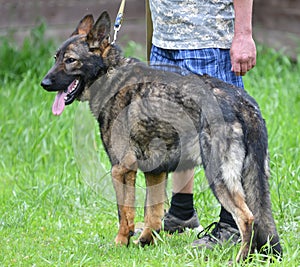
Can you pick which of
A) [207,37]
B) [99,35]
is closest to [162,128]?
[207,37]

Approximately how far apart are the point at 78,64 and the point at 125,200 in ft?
2.87

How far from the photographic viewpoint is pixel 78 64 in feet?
15.0

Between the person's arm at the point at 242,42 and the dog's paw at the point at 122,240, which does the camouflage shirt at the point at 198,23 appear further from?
the dog's paw at the point at 122,240

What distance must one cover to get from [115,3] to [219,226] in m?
6.41

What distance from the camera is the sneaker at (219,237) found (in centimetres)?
455

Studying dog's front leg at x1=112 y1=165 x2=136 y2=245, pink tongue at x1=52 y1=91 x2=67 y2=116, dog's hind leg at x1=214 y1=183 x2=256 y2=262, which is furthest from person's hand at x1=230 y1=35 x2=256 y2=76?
pink tongue at x1=52 y1=91 x2=67 y2=116

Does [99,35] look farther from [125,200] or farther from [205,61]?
[125,200]

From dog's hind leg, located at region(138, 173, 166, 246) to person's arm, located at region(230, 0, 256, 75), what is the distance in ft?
3.05

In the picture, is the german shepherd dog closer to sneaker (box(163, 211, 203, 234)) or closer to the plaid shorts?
the plaid shorts

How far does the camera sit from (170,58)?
4.70 metres

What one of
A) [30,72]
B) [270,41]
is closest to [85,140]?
[30,72]

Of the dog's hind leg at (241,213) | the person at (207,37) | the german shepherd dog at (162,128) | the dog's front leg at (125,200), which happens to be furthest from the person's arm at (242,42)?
the dog's front leg at (125,200)

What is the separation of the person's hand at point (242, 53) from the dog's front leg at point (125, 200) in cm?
90

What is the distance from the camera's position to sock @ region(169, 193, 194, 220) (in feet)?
16.7
